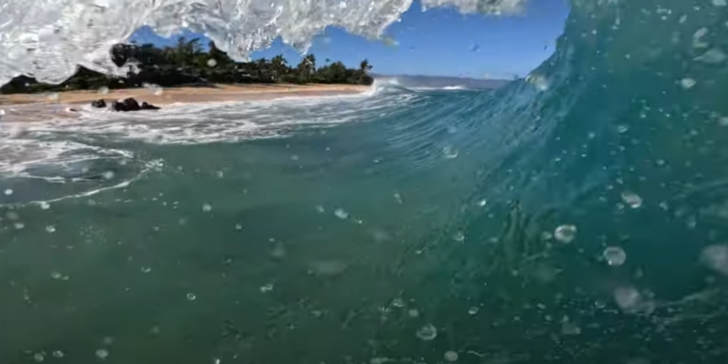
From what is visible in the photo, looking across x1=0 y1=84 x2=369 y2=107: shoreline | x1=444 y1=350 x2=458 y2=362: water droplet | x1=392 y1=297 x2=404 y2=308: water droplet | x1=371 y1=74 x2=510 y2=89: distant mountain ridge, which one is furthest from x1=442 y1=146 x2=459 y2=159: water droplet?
x1=444 y1=350 x2=458 y2=362: water droplet

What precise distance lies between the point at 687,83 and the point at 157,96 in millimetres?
3130

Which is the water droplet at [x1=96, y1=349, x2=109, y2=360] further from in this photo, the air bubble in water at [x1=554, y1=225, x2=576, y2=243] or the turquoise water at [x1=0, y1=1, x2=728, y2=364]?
the air bubble in water at [x1=554, y1=225, x2=576, y2=243]

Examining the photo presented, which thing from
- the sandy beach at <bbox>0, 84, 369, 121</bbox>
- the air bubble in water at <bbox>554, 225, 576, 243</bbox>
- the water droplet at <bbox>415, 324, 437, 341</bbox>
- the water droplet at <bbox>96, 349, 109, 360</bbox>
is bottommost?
the water droplet at <bbox>96, 349, 109, 360</bbox>

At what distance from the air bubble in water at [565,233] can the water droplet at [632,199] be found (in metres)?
0.24

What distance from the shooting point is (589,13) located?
3.70 m

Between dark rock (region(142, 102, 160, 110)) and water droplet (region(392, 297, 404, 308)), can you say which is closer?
water droplet (region(392, 297, 404, 308))

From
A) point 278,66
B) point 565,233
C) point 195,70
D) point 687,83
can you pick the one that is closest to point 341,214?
point 278,66

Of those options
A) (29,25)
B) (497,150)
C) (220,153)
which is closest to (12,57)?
(29,25)

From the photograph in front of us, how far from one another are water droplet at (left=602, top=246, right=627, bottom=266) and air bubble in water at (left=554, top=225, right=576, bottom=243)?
6.3 inches

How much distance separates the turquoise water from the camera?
285cm

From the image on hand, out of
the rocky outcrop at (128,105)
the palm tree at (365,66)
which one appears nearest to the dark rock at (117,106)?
the rocky outcrop at (128,105)

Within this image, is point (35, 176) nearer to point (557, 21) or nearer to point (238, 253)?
A: point (238, 253)

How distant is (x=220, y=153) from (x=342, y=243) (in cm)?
163

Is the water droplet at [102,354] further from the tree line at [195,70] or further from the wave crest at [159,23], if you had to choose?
the tree line at [195,70]
